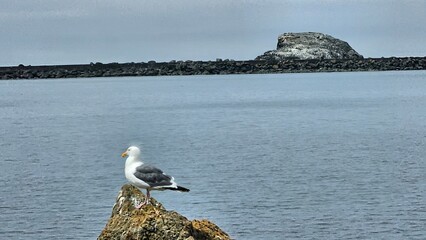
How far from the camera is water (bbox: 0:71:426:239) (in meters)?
24.9

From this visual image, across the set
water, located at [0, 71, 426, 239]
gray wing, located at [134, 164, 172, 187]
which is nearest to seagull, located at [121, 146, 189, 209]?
gray wing, located at [134, 164, 172, 187]

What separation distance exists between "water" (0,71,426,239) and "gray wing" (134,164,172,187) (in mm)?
8434

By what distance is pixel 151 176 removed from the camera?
14.8 metres

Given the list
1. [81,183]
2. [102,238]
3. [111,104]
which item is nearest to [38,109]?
[111,104]

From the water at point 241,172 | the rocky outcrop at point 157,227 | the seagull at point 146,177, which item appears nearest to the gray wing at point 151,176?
the seagull at point 146,177

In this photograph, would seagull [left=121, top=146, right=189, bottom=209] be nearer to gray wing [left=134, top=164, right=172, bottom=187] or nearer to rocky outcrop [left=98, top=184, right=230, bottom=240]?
gray wing [left=134, top=164, right=172, bottom=187]

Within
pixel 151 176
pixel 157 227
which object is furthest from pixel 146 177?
pixel 157 227

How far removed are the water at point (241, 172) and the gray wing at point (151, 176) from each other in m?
8.43

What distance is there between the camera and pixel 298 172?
1357 inches

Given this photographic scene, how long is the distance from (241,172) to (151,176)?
20.3m

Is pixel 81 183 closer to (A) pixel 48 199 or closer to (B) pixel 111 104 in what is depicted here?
(A) pixel 48 199

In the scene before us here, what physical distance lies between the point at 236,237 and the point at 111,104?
8079 cm

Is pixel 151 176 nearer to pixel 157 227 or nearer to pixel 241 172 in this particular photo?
pixel 157 227

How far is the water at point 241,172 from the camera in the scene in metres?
24.9
